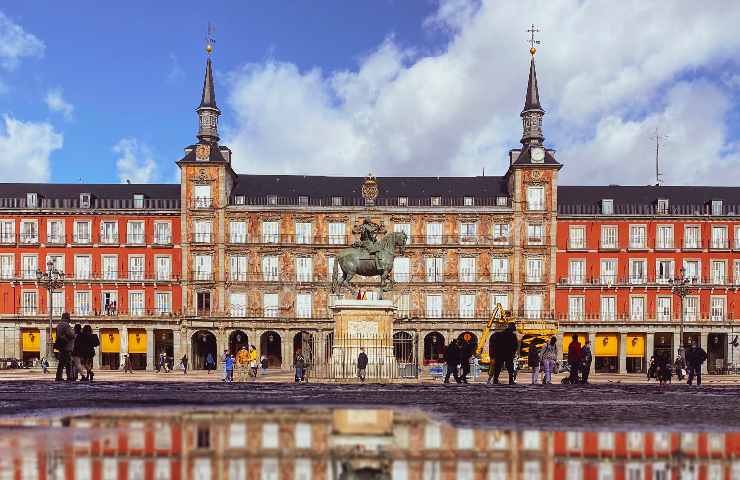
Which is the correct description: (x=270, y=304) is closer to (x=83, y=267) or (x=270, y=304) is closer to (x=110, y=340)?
(x=110, y=340)

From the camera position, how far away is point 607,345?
244 ft

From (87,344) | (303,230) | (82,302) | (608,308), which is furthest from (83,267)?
(87,344)

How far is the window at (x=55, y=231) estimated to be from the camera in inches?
2943

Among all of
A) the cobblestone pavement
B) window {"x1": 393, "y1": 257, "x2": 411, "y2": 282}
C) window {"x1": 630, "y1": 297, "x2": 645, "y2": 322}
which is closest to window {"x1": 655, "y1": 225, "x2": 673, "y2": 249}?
window {"x1": 630, "y1": 297, "x2": 645, "y2": 322}

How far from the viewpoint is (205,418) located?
1096 cm

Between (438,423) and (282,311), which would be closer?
(438,423)

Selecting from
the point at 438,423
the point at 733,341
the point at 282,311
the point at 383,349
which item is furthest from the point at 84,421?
the point at 733,341

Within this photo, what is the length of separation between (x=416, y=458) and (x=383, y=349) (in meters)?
23.1

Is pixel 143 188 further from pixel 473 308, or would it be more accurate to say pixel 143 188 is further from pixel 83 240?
pixel 473 308

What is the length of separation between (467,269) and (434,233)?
3.93 meters

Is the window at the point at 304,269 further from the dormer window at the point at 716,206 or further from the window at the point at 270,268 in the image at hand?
the dormer window at the point at 716,206

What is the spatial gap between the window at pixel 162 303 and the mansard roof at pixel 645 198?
32.4 metres

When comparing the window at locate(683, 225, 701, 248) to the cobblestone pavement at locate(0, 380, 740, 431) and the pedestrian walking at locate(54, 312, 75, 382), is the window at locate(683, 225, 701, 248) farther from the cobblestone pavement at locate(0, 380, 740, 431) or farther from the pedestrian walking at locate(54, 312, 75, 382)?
the pedestrian walking at locate(54, 312, 75, 382)

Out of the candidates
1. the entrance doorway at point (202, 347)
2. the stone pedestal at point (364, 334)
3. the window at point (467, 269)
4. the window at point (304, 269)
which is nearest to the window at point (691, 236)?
the window at point (467, 269)
